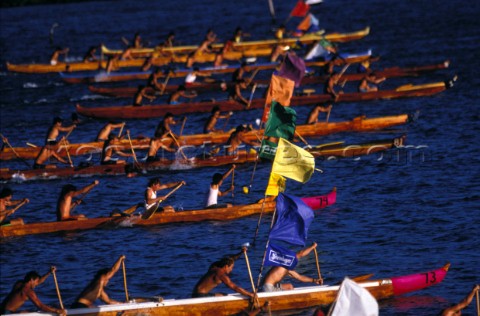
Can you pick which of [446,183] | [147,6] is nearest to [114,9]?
[147,6]

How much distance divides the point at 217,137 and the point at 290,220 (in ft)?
65.0

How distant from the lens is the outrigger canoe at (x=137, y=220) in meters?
33.8

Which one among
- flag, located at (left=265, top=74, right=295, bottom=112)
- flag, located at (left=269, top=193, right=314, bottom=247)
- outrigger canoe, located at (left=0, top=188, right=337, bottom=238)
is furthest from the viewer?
flag, located at (left=265, top=74, right=295, bottom=112)

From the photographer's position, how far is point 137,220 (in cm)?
3431

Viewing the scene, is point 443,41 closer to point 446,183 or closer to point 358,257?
point 446,183

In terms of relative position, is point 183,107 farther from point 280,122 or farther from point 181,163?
point 280,122

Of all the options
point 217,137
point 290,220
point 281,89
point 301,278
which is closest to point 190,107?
point 217,137

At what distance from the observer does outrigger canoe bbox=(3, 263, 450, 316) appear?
976 inches

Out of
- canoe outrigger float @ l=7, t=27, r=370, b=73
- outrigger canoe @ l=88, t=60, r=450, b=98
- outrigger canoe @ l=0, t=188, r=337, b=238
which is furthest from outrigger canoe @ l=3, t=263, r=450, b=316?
canoe outrigger float @ l=7, t=27, r=370, b=73

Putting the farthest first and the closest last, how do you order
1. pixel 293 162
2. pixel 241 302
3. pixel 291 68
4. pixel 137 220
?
pixel 291 68 < pixel 137 220 < pixel 293 162 < pixel 241 302

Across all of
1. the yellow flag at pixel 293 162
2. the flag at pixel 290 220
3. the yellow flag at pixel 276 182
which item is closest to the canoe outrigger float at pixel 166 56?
the yellow flag at pixel 276 182

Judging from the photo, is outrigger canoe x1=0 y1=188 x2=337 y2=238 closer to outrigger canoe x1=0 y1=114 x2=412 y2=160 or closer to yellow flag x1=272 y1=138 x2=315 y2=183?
yellow flag x1=272 y1=138 x2=315 y2=183

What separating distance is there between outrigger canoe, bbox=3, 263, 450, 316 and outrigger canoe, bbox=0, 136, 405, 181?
15715 millimetres

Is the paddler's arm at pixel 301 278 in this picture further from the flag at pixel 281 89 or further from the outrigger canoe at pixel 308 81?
the outrigger canoe at pixel 308 81
